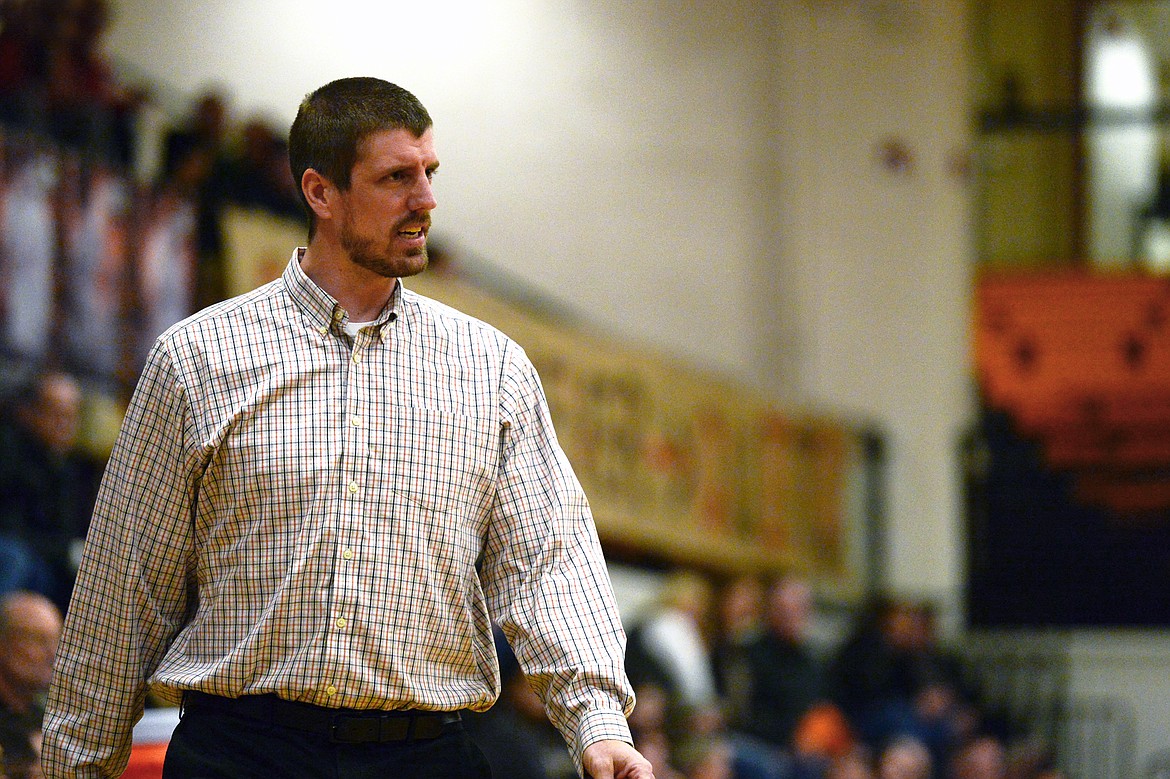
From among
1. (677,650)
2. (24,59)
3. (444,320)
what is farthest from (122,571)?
(677,650)

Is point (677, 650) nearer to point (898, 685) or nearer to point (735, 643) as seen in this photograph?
point (735, 643)

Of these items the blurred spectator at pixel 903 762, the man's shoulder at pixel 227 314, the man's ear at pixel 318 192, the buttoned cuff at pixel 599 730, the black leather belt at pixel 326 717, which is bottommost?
the blurred spectator at pixel 903 762

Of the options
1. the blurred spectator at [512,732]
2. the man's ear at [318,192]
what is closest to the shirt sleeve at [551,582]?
the man's ear at [318,192]

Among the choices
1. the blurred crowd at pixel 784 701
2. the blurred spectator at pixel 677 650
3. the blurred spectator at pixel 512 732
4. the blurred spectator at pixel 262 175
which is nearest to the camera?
the blurred spectator at pixel 512 732

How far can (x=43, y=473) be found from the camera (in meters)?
5.52

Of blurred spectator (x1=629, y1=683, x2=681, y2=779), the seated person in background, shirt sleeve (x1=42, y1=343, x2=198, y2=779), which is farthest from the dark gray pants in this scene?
the seated person in background

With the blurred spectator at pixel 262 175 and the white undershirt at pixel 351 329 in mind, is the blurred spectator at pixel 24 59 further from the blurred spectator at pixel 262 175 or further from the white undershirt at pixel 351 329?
the white undershirt at pixel 351 329

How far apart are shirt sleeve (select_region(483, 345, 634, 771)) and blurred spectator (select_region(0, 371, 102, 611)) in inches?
115

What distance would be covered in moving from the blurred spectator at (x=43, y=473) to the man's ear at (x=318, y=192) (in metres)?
2.96

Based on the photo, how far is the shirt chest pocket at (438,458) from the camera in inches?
89.7

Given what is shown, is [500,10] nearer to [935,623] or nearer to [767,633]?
[767,633]

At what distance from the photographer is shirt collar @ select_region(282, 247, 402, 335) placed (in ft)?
7.65

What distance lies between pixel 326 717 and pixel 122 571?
1.11 feet

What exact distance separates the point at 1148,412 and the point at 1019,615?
1.69 metres
